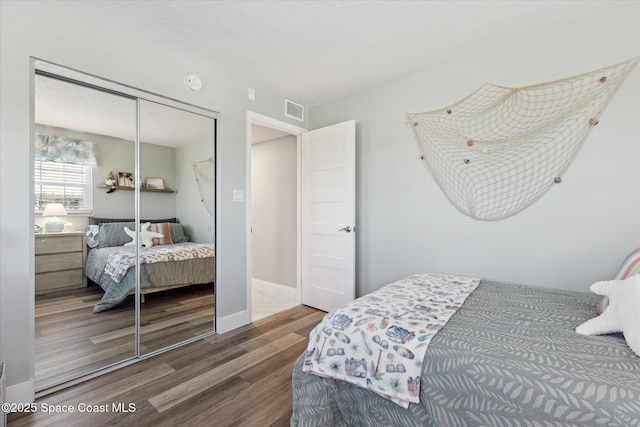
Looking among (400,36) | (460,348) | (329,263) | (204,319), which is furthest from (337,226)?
(460,348)

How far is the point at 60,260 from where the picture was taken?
6.21ft

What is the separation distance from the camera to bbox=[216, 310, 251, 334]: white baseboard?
2695 millimetres

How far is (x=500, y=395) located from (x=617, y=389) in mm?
314

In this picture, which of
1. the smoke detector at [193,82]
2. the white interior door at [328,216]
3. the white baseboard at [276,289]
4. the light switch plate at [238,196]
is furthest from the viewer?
the white baseboard at [276,289]

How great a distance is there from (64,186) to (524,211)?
327 centimetres

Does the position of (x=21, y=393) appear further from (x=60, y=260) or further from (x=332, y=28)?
(x=332, y=28)

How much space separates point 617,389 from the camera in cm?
86

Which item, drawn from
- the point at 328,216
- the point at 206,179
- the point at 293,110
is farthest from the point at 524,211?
the point at 206,179

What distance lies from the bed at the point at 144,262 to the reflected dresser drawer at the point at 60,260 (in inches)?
2.0

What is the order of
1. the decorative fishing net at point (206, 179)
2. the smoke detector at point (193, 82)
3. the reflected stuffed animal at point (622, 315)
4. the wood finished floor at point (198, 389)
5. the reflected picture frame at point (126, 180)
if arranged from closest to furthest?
the reflected stuffed animal at point (622, 315) → the wood finished floor at point (198, 389) → the reflected picture frame at point (126, 180) → the smoke detector at point (193, 82) → the decorative fishing net at point (206, 179)

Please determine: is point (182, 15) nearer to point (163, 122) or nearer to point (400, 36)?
point (163, 122)

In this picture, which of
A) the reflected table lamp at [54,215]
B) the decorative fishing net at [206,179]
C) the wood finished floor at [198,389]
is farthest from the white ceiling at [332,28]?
the wood finished floor at [198,389]

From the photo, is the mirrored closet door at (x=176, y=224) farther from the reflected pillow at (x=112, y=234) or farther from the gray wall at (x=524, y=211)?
the gray wall at (x=524, y=211)

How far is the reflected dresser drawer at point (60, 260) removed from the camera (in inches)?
70.7
